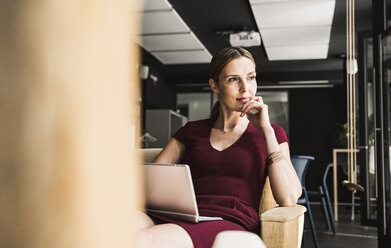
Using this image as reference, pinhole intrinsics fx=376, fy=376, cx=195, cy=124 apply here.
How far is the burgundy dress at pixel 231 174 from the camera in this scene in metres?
1.37

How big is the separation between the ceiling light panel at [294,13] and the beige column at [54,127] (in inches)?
169

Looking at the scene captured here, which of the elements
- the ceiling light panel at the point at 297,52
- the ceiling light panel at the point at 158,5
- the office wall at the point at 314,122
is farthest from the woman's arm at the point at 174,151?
the office wall at the point at 314,122

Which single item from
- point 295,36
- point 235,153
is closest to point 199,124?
point 235,153

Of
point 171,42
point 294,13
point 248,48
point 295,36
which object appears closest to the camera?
point 294,13

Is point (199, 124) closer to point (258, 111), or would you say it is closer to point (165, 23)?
point (258, 111)

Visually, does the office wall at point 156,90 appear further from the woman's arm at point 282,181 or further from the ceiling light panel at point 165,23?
the woman's arm at point 282,181

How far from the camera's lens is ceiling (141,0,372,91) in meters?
4.64

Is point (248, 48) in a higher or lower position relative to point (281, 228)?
higher

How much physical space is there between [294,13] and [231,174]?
3541 millimetres

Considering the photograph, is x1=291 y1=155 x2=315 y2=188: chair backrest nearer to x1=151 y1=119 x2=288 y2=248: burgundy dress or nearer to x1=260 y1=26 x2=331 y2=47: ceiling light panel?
x1=151 y1=119 x2=288 y2=248: burgundy dress

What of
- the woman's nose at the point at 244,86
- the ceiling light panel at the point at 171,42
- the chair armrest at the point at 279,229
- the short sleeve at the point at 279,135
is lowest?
the chair armrest at the point at 279,229

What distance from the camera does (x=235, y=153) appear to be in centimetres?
151

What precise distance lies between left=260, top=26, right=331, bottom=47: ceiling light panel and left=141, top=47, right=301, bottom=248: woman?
3761 mm

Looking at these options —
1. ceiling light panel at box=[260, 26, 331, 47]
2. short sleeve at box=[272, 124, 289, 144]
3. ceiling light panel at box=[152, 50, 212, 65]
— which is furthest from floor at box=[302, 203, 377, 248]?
ceiling light panel at box=[152, 50, 212, 65]
